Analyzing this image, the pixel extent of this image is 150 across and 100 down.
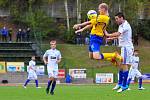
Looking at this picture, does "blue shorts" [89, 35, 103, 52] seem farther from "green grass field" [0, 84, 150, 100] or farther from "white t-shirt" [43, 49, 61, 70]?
"white t-shirt" [43, 49, 61, 70]

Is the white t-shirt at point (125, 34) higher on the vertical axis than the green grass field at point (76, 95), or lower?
higher

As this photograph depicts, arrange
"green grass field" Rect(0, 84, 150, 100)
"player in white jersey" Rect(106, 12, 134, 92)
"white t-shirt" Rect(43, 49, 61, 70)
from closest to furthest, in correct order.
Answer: "player in white jersey" Rect(106, 12, 134, 92) → "green grass field" Rect(0, 84, 150, 100) → "white t-shirt" Rect(43, 49, 61, 70)

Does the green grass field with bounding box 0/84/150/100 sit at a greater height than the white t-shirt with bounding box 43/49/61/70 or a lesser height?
lesser

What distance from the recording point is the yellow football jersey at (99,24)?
Result: 21587 millimetres

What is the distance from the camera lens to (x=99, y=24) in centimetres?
2173

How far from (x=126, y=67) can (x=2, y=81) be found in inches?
1307

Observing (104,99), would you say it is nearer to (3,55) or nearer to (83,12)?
(3,55)

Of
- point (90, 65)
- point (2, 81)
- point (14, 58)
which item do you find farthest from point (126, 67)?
point (90, 65)

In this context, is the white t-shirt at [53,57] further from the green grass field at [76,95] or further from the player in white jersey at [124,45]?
the player in white jersey at [124,45]

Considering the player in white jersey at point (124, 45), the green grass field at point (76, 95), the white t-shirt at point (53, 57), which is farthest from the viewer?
the white t-shirt at point (53, 57)

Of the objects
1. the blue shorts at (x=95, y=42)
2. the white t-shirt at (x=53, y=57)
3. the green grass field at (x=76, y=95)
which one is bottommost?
the green grass field at (x=76, y=95)

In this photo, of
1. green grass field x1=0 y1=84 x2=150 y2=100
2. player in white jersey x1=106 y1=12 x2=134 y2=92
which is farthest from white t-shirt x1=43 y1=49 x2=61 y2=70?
player in white jersey x1=106 y1=12 x2=134 y2=92

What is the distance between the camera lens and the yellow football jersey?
21.6 m

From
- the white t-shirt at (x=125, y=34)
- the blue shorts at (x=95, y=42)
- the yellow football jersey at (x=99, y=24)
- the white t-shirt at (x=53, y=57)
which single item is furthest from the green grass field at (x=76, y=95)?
the yellow football jersey at (x=99, y=24)
